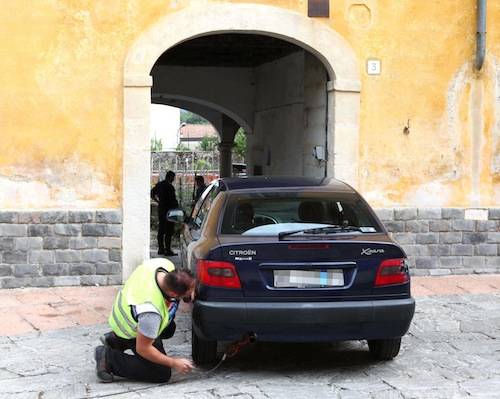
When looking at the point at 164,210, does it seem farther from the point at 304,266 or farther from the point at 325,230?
the point at 304,266

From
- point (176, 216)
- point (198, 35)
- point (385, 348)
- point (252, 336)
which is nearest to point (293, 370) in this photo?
point (252, 336)

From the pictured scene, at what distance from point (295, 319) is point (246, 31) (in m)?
5.45

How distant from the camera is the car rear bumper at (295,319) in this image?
17.8 feet

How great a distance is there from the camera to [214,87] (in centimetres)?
1850

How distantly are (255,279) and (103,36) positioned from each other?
512cm

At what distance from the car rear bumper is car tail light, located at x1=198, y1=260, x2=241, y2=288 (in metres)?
0.14

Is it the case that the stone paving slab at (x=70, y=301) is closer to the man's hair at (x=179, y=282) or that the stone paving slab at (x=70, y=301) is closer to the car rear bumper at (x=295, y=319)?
the car rear bumper at (x=295, y=319)

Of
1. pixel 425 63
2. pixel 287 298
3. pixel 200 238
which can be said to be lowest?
pixel 287 298

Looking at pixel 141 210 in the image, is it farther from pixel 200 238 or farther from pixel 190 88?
pixel 190 88

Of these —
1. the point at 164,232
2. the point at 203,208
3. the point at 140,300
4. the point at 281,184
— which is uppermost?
the point at 281,184

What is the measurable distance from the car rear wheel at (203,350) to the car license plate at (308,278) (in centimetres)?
81

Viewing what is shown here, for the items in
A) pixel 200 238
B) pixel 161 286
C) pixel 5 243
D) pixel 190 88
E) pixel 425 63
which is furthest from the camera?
pixel 190 88

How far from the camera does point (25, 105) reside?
367 inches

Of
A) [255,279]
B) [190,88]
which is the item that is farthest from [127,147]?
[190,88]
